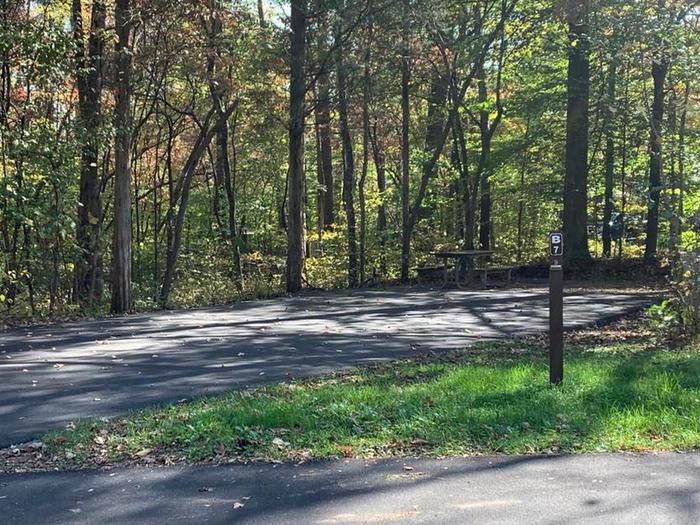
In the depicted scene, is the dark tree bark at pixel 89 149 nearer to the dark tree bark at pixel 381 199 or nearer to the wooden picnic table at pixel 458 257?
the wooden picnic table at pixel 458 257

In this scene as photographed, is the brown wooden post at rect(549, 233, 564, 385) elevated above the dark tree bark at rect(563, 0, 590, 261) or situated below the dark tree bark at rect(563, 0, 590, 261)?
below

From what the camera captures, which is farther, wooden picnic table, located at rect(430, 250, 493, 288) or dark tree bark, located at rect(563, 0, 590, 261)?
dark tree bark, located at rect(563, 0, 590, 261)

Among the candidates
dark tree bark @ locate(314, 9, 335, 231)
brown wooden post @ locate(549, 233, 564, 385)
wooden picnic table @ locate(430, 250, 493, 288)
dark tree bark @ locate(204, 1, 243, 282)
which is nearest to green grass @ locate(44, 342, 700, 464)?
brown wooden post @ locate(549, 233, 564, 385)

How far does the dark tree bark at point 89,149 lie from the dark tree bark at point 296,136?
4888 mm

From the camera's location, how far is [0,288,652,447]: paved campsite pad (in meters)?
6.84

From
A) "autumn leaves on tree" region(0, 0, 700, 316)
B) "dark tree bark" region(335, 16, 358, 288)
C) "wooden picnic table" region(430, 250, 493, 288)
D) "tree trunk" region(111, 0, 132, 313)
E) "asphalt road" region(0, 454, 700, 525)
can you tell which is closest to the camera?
"asphalt road" region(0, 454, 700, 525)

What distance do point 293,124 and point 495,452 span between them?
15.1 metres

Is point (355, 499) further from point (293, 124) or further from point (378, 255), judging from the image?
point (378, 255)

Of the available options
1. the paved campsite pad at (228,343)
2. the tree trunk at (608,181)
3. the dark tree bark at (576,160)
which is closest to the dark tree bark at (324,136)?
the paved campsite pad at (228,343)

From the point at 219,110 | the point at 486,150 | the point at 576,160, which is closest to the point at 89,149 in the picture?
the point at 219,110

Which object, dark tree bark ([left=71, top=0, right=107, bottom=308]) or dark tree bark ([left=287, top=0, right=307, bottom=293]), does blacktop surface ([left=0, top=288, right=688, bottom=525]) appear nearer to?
dark tree bark ([left=71, top=0, right=107, bottom=308])

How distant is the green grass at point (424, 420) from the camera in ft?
16.4

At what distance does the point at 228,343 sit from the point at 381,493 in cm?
629

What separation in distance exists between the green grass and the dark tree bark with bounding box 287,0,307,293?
12115 mm
